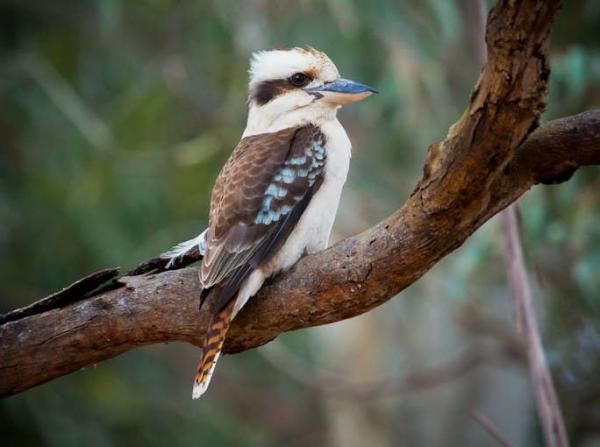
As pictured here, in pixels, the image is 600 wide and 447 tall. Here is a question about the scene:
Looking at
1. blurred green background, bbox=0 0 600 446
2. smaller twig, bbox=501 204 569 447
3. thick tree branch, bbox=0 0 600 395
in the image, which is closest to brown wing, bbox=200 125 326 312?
thick tree branch, bbox=0 0 600 395

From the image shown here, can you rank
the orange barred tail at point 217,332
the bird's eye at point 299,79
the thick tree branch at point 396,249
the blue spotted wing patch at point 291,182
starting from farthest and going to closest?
the bird's eye at point 299,79
the blue spotted wing patch at point 291,182
the orange barred tail at point 217,332
the thick tree branch at point 396,249

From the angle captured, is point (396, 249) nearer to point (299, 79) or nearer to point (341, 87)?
point (341, 87)

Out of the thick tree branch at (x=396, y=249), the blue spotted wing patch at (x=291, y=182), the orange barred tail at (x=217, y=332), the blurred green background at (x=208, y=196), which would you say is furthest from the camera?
the blurred green background at (x=208, y=196)

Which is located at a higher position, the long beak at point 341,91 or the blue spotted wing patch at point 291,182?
the long beak at point 341,91

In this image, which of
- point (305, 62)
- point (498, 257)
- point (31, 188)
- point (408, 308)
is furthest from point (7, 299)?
point (305, 62)

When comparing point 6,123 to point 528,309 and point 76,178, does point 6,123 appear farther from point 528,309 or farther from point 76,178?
point 528,309

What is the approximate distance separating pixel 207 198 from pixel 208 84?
1.15 metres

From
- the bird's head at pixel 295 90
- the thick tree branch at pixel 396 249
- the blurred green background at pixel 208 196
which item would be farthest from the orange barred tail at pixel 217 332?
the blurred green background at pixel 208 196

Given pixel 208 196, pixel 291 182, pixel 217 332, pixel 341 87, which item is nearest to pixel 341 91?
pixel 341 87

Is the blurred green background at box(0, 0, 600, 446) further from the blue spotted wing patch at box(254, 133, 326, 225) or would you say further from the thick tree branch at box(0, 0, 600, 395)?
the thick tree branch at box(0, 0, 600, 395)

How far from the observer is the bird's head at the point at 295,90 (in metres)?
3.68

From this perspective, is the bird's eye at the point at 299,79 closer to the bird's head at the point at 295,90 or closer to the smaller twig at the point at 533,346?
the bird's head at the point at 295,90

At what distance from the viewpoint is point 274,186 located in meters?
3.39

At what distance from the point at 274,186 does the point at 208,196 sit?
473 cm
